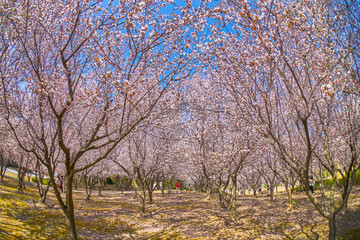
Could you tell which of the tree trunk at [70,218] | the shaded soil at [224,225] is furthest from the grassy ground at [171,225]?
the tree trunk at [70,218]

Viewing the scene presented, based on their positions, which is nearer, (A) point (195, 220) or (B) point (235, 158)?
(B) point (235, 158)

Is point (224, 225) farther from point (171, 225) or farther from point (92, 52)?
point (92, 52)

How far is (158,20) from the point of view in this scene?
235 inches

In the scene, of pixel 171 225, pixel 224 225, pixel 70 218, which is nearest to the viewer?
pixel 70 218

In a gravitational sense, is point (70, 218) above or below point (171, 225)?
above

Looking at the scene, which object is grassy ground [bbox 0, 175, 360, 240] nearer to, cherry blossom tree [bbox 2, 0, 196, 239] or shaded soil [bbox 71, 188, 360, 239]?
shaded soil [bbox 71, 188, 360, 239]

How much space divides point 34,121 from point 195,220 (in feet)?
30.8

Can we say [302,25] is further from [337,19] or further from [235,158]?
[235,158]

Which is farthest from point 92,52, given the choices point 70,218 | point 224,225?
point 224,225

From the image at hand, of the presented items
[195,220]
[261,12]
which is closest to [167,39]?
[261,12]

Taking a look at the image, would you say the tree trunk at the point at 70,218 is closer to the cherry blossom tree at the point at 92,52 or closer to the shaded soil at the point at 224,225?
the cherry blossom tree at the point at 92,52

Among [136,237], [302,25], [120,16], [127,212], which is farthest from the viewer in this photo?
[127,212]

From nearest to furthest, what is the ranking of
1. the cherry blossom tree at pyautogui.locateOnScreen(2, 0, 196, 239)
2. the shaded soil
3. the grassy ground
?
the cherry blossom tree at pyautogui.locateOnScreen(2, 0, 196, 239)
the grassy ground
the shaded soil

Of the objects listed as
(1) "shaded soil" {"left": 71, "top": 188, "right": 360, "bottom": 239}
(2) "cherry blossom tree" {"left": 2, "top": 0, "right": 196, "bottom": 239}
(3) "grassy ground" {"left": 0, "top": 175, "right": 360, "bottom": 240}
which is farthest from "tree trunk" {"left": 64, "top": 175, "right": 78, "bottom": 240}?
(1) "shaded soil" {"left": 71, "top": 188, "right": 360, "bottom": 239}
